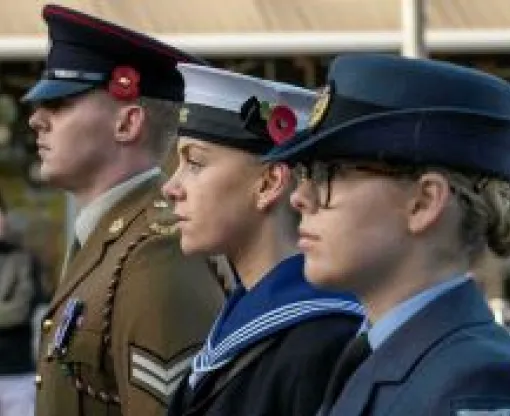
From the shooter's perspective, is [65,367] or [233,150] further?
[65,367]

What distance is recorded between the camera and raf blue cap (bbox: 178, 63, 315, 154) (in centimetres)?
349

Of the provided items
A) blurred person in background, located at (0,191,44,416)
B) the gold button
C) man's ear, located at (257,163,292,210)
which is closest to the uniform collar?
man's ear, located at (257,163,292,210)

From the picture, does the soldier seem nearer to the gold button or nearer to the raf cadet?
the gold button

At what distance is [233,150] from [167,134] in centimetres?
Answer: 61

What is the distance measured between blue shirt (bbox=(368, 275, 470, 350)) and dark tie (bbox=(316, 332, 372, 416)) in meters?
0.18

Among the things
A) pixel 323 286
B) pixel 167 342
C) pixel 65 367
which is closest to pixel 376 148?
pixel 323 286

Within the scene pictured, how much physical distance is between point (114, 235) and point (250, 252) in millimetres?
575

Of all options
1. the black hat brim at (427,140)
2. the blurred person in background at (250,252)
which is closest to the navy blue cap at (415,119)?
the black hat brim at (427,140)

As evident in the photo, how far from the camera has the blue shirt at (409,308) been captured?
269 cm

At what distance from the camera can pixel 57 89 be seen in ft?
13.3

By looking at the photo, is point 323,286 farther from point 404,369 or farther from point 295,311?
point 295,311

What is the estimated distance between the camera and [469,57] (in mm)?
12359

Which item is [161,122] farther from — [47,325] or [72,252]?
[47,325]

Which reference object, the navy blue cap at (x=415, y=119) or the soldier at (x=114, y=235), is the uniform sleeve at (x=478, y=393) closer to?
the navy blue cap at (x=415, y=119)
